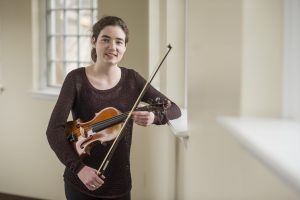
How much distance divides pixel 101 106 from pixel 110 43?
207 mm

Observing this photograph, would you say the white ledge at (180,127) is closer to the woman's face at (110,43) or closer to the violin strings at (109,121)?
the violin strings at (109,121)

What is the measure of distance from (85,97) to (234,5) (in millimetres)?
675

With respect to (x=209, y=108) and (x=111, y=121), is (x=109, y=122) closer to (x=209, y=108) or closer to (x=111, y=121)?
(x=111, y=121)

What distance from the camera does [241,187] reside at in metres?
0.71

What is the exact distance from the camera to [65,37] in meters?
3.09

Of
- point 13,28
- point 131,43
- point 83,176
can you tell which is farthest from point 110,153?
point 13,28

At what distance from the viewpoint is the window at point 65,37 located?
301 centimetres

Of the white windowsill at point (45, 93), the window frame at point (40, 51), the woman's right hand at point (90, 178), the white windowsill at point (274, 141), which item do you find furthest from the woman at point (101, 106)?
the window frame at point (40, 51)

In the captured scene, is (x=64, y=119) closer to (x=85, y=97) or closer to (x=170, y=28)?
(x=85, y=97)

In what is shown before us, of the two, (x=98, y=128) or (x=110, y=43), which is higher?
(x=110, y=43)

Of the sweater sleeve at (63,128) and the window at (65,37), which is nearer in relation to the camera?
the sweater sleeve at (63,128)

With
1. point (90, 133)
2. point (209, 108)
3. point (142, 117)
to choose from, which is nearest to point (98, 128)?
point (90, 133)

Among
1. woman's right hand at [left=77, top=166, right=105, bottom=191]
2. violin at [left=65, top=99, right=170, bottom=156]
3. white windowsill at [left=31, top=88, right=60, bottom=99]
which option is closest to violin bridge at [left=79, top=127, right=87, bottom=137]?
violin at [left=65, top=99, right=170, bottom=156]

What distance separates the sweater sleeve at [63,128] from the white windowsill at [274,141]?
2.17 ft
